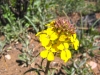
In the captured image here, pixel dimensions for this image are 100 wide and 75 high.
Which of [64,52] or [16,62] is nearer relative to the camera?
[64,52]

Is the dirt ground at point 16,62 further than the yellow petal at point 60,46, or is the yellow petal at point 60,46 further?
the dirt ground at point 16,62

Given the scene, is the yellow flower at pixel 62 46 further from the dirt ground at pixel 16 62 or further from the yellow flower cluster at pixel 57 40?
the dirt ground at pixel 16 62

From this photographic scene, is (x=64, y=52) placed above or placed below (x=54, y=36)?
below

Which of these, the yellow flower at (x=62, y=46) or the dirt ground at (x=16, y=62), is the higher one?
the yellow flower at (x=62, y=46)

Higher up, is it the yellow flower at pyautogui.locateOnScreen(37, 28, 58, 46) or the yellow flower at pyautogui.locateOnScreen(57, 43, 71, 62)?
the yellow flower at pyautogui.locateOnScreen(37, 28, 58, 46)

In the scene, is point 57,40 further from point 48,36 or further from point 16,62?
point 16,62

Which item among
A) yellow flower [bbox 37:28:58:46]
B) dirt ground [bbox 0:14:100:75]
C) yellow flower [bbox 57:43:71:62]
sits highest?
yellow flower [bbox 37:28:58:46]

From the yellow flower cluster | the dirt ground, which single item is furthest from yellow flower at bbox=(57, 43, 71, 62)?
the dirt ground

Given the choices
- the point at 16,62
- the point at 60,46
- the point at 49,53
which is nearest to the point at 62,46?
the point at 60,46

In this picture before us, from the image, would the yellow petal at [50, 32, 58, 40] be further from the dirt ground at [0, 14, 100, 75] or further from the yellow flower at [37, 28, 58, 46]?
the dirt ground at [0, 14, 100, 75]

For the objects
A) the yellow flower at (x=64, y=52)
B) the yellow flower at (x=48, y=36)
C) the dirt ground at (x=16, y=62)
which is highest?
the yellow flower at (x=48, y=36)

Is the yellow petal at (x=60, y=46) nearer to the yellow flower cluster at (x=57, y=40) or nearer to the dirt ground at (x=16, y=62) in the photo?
the yellow flower cluster at (x=57, y=40)

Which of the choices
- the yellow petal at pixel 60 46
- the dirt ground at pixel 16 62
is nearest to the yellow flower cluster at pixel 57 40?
the yellow petal at pixel 60 46
